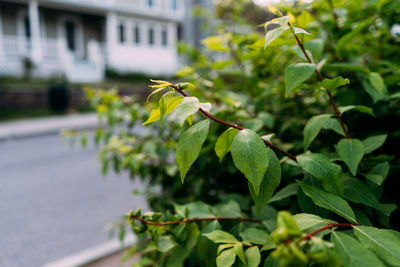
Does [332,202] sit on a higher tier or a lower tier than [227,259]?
higher

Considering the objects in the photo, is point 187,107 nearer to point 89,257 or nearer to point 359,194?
point 359,194

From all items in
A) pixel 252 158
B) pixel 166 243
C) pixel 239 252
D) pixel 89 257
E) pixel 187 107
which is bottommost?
pixel 89 257

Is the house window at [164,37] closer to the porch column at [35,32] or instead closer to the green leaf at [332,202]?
the porch column at [35,32]

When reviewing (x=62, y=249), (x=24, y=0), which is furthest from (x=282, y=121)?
(x=24, y=0)

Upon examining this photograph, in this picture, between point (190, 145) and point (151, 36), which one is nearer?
point (190, 145)

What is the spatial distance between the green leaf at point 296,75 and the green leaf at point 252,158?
0.52 ft

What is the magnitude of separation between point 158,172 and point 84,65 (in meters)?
17.7

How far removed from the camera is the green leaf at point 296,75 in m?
0.68

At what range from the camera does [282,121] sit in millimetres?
1527

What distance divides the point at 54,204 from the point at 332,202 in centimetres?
462

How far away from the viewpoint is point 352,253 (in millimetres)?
521

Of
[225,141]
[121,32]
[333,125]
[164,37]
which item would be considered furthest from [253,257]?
[164,37]

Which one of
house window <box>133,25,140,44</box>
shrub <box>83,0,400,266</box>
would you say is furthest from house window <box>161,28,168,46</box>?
shrub <box>83,0,400,266</box>

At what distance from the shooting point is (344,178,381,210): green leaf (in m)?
0.74
